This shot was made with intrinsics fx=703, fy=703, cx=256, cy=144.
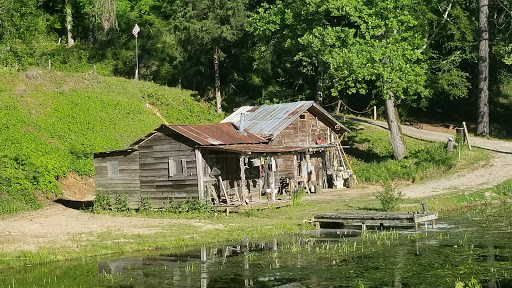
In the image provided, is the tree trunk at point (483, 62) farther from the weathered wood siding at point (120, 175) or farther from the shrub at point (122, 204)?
the shrub at point (122, 204)

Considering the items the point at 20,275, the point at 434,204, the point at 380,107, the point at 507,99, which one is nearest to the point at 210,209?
the point at 434,204

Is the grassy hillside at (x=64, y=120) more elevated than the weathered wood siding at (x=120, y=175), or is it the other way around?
the grassy hillside at (x=64, y=120)

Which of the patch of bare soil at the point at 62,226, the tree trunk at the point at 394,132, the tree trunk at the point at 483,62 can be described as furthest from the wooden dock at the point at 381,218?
the tree trunk at the point at 483,62

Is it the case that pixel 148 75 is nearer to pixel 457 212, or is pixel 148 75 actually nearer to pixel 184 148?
pixel 184 148

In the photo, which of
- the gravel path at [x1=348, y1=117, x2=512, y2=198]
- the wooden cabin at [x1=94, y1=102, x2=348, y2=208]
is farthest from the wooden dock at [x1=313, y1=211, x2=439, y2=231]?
the gravel path at [x1=348, y1=117, x2=512, y2=198]

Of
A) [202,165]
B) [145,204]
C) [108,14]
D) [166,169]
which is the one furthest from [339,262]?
[108,14]

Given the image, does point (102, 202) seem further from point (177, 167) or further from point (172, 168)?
point (177, 167)

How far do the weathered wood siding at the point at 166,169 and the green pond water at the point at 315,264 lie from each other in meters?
8.89

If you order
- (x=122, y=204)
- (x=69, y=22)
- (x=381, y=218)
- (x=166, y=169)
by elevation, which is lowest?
(x=381, y=218)

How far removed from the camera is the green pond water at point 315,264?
60.7 ft

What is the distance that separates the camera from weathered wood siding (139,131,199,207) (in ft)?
111

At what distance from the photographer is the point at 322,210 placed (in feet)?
106

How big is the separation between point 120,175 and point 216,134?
17.5 ft

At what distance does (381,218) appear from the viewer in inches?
1096
